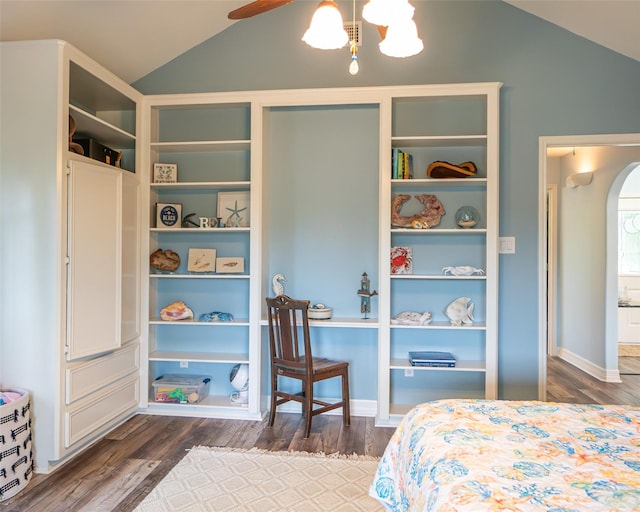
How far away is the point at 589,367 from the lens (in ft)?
14.6

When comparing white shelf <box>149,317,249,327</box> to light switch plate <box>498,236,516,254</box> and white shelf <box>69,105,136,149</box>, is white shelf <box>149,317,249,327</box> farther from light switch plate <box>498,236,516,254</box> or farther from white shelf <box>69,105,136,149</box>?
light switch plate <box>498,236,516,254</box>

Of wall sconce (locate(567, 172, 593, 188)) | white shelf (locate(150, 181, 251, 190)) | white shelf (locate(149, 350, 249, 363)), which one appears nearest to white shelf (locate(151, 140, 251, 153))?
white shelf (locate(150, 181, 251, 190))

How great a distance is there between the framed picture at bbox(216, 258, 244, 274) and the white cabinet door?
75 cm

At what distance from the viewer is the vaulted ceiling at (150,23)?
8.36 ft

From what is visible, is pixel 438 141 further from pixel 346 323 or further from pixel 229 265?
pixel 229 265

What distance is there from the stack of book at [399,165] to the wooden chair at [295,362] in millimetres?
1145

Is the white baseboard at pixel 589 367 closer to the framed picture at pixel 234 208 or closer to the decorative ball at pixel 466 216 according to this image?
the decorative ball at pixel 466 216

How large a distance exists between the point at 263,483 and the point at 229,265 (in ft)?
5.44

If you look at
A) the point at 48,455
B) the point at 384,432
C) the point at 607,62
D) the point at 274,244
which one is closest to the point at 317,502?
the point at 384,432

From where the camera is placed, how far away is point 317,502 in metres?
2.07

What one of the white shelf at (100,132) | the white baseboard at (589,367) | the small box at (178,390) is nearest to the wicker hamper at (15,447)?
the small box at (178,390)

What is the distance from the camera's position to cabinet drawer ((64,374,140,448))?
8.05ft

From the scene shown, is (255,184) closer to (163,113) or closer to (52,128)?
(163,113)

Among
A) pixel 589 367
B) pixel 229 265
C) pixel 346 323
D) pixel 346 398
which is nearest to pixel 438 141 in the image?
pixel 346 323
